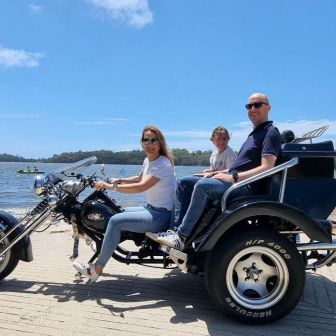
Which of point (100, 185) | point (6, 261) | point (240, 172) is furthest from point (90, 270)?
point (240, 172)

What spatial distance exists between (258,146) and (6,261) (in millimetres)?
2919

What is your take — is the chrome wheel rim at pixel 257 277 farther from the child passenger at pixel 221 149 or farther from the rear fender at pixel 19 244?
the child passenger at pixel 221 149

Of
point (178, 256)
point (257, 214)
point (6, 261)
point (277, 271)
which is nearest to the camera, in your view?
point (257, 214)

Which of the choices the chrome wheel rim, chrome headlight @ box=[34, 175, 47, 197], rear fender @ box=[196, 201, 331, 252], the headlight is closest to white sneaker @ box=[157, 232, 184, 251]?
rear fender @ box=[196, 201, 331, 252]

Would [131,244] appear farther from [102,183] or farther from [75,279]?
[102,183]

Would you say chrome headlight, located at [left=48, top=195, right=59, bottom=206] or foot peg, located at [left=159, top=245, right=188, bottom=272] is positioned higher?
chrome headlight, located at [left=48, top=195, right=59, bottom=206]

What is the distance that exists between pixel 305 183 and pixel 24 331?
265cm

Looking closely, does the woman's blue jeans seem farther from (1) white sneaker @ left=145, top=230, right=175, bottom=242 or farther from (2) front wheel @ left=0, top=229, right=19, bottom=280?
(2) front wheel @ left=0, top=229, right=19, bottom=280

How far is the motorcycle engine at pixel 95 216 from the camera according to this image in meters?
4.58

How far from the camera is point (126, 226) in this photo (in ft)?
14.3

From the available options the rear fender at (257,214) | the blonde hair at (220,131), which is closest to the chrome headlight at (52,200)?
the rear fender at (257,214)

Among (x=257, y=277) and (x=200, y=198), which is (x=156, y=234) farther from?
(x=257, y=277)

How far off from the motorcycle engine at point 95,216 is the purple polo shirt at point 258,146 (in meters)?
1.41

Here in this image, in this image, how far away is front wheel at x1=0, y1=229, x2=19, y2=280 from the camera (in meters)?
4.71
